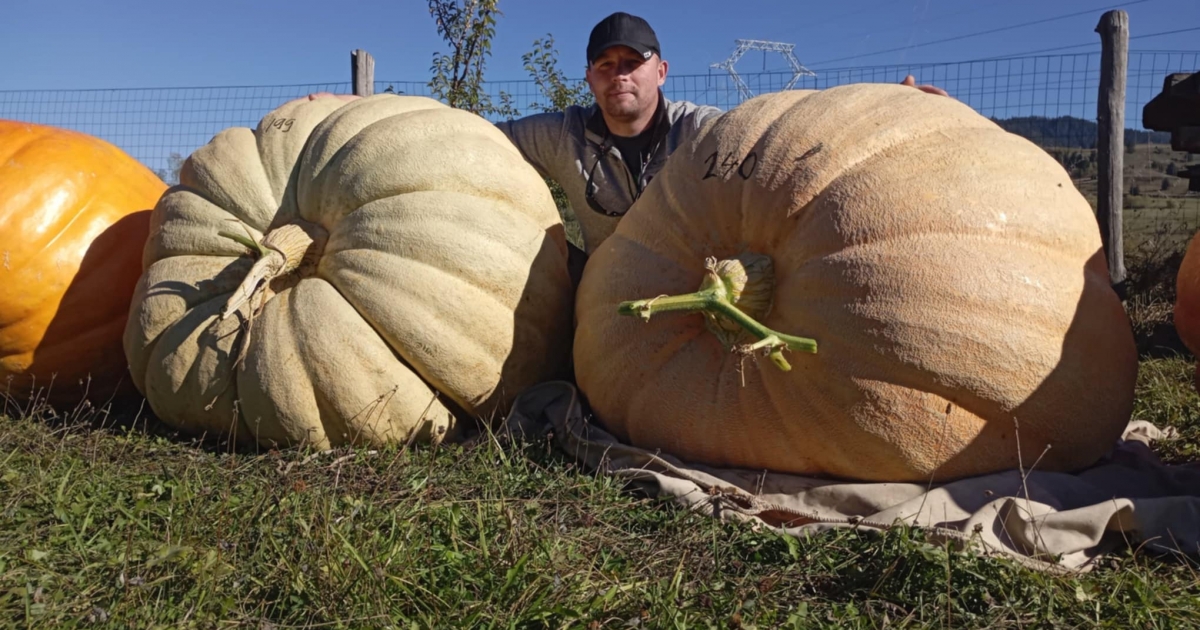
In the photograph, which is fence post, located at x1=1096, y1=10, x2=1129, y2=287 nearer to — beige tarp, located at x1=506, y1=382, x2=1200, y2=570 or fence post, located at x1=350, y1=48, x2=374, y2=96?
beige tarp, located at x1=506, y1=382, x2=1200, y2=570

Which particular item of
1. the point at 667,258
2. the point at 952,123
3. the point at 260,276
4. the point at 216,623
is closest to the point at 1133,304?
the point at 952,123

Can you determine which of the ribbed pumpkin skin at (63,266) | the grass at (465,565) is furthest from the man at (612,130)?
the grass at (465,565)

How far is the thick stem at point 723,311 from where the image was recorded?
210cm

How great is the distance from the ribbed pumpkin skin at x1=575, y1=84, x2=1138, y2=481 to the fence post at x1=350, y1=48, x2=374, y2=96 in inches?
215

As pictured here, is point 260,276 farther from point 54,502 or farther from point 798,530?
point 798,530

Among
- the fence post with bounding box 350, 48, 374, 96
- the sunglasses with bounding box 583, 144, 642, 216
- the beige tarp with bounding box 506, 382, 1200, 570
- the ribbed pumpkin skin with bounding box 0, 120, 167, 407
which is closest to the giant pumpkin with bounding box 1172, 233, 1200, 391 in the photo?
the beige tarp with bounding box 506, 382, 1200, 570

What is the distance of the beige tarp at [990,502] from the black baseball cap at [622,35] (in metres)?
2.28

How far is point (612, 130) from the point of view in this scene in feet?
15.1

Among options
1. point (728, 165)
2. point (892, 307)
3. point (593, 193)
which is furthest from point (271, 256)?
point (593, 193)

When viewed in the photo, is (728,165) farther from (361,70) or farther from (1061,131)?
(1061,131)

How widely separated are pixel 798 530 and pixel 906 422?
0.39 metres

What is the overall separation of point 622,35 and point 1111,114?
3829 mm

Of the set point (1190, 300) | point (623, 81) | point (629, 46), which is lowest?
point (1190, 300)

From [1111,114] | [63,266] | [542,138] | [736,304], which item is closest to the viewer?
[736,304]
